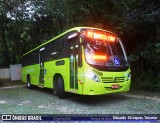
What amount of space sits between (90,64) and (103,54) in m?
0.79

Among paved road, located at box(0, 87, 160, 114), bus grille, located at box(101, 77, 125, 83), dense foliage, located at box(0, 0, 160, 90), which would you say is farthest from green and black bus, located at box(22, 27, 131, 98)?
dense foliage, located at box(0, 0, 160, 90)

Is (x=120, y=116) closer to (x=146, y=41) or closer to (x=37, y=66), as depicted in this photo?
(x=146, y=41)

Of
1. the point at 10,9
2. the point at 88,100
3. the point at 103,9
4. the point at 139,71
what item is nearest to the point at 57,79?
the point at 88,100

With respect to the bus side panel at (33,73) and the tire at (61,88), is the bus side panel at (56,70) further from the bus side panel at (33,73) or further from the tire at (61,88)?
the bus side panel at (33,73)

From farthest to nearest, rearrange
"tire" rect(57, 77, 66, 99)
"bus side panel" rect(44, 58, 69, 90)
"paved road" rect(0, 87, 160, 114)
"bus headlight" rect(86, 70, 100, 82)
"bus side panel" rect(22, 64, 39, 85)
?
"bus side panel" rect(22, 64, 39, 85) < "tire" rect(57, 77, 66, 99) < "bus side panel" rect(44, 58, 69, 90) < "bus headlight" rect(86, 70, 100, 82) < "paved road" rect(0, 87, 160, 114)

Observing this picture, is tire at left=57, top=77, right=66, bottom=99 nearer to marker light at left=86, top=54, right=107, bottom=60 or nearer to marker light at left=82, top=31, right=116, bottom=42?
marker light at left=86, top=54, right=107, bottom=60

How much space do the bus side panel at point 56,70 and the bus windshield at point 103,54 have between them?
150 centimetres

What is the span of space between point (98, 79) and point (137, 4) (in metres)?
6.08

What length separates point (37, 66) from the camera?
15781mm

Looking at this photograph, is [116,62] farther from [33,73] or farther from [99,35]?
[33,73]

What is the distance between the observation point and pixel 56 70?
12.0 metres

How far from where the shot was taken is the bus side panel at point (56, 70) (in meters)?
10.9

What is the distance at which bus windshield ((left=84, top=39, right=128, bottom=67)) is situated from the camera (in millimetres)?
9727

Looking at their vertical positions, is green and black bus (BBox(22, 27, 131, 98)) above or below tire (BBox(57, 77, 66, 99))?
above
